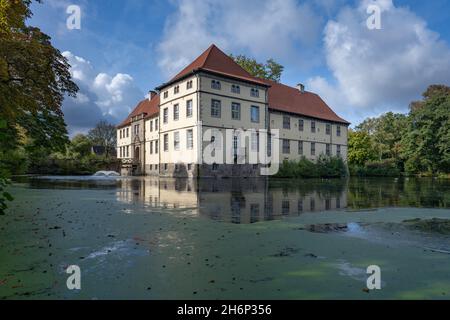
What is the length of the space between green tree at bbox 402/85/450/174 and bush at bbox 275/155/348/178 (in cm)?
1179

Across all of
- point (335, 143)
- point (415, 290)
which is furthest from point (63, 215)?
point (335, 143)

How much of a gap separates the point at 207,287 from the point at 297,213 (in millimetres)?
5420

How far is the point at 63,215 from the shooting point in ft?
25.2

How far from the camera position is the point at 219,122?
31.8m

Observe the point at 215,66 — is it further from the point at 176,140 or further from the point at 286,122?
the point at 286,122

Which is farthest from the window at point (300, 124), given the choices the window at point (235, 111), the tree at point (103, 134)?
the tree at point (103, 134)

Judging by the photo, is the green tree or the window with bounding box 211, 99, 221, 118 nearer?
the window with bounding box 211, 99, 221, 118

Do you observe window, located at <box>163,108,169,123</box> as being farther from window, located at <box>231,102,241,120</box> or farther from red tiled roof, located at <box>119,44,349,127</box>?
window, located at <box>231,102,241,120</box>

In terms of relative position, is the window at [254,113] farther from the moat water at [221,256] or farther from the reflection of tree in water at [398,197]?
the moat water at [221,256]

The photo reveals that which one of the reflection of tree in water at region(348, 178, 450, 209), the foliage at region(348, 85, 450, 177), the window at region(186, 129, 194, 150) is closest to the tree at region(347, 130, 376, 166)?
the foliage at region(348, 85, 450, 177)

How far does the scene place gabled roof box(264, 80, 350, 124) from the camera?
38.5 m

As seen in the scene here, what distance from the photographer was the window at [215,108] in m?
31.2
